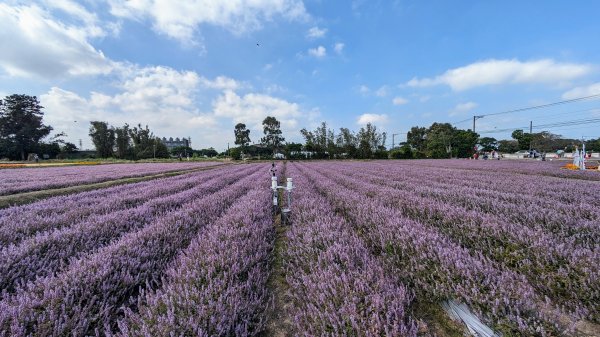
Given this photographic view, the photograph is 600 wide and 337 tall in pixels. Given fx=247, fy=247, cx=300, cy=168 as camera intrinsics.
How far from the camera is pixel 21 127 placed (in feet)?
213

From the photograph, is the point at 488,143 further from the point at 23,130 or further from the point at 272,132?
the point at 23,130

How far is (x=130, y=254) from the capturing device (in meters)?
2.87

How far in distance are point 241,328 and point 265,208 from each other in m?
3.87

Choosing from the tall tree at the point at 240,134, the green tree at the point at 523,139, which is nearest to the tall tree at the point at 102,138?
the tall tree at the point at 240,134

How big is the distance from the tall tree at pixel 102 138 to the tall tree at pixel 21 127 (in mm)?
11142

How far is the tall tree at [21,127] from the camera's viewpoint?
61.5 metres

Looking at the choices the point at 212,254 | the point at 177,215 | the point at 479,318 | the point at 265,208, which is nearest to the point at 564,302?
the point at 479,318

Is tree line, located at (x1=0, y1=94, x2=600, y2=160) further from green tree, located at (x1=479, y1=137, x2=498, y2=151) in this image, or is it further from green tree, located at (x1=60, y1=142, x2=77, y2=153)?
green tree, located at (x1=479, y1=137, x2=498, y2=151)

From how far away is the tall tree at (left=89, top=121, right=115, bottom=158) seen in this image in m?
72.0

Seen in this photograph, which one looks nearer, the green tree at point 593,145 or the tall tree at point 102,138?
the tall tree at point 102,138

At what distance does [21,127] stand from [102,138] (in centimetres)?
1713

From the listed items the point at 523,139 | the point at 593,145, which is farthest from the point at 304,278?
the point at 593,145

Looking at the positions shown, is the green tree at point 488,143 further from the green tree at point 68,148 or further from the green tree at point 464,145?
the green tree at point 68,148

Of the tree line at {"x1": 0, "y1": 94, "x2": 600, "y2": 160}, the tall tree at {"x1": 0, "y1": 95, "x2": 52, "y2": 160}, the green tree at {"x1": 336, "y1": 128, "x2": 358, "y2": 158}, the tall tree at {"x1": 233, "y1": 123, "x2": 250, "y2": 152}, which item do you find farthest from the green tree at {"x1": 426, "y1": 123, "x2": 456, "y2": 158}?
the tall tree at {"x1": 0, "y1": 95, "x2": 52, "y2": 160}
